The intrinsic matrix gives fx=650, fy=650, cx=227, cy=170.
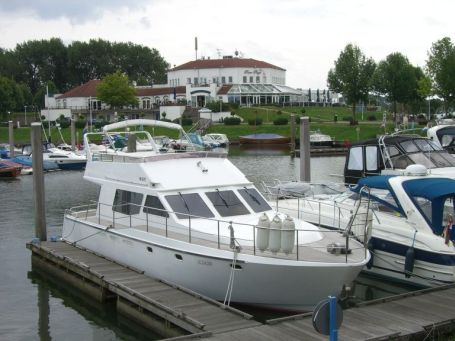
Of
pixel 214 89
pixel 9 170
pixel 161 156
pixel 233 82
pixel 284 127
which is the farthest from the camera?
pixel 233 82

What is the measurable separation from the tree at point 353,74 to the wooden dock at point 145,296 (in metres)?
68.2

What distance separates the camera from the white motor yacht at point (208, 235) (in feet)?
46.2

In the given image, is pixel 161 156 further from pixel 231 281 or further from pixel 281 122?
pixel 281 122

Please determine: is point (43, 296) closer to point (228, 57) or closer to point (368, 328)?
point (368, 328)

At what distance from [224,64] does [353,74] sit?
161ft

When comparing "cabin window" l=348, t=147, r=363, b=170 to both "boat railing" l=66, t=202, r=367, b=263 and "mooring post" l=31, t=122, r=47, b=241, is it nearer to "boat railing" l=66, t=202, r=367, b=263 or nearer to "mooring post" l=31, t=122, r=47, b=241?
"boat railing" l=66, t=202, r=367, b=263

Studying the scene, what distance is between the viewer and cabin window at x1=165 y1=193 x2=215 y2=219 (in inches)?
654

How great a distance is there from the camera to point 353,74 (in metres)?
83.4

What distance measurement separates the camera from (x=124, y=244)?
17.7m

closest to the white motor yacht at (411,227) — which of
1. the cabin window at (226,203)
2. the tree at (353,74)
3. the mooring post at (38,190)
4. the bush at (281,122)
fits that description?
the cabin window at (226,203)

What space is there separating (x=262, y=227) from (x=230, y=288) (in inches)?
67.1

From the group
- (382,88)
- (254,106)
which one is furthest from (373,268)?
(254,106)

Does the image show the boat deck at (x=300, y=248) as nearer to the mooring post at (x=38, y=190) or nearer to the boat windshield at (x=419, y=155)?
the mooring post at (x=38, y=190)

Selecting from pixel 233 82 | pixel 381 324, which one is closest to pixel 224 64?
pixel 233 82
